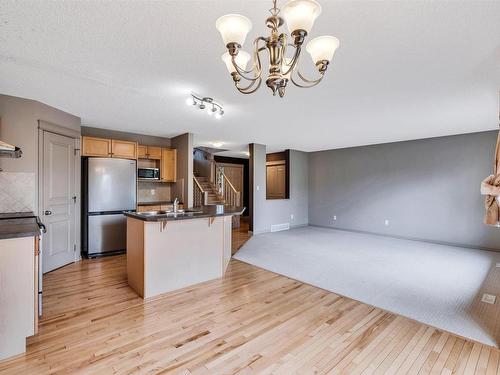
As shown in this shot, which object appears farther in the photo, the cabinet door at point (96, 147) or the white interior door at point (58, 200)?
the cabinet door at point (96, 147)

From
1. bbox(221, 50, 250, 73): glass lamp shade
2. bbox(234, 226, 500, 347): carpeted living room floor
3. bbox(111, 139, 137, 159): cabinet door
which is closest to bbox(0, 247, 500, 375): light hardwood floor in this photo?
bbox(234, 226, 500, 347): carpeted living room floor

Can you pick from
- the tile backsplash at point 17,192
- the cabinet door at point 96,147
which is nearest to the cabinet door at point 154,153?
the cabinet door at point 96,147

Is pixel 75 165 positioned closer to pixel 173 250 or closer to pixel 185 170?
pixel 185 170

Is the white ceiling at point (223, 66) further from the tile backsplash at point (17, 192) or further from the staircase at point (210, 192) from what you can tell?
the staircase at point (210, 192)

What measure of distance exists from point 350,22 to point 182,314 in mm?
2884

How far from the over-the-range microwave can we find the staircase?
2.41 m

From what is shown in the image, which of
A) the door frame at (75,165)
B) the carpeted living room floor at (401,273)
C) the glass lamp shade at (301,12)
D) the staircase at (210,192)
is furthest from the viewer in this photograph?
the staircase at (210,192)

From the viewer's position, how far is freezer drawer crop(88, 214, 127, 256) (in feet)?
14.5

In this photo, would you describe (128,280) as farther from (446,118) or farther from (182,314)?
(446,118)

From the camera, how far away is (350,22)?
1.79 m

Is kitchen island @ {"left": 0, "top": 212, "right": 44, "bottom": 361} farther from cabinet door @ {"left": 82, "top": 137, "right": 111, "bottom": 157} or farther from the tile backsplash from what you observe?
cabinet door @ {"left": 82, "top": 137, "right": 111, "bottom": 157}

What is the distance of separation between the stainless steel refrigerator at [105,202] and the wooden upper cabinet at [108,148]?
0.16m

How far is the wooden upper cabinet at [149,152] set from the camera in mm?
5262

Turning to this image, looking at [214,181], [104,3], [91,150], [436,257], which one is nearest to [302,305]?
[104,3]
